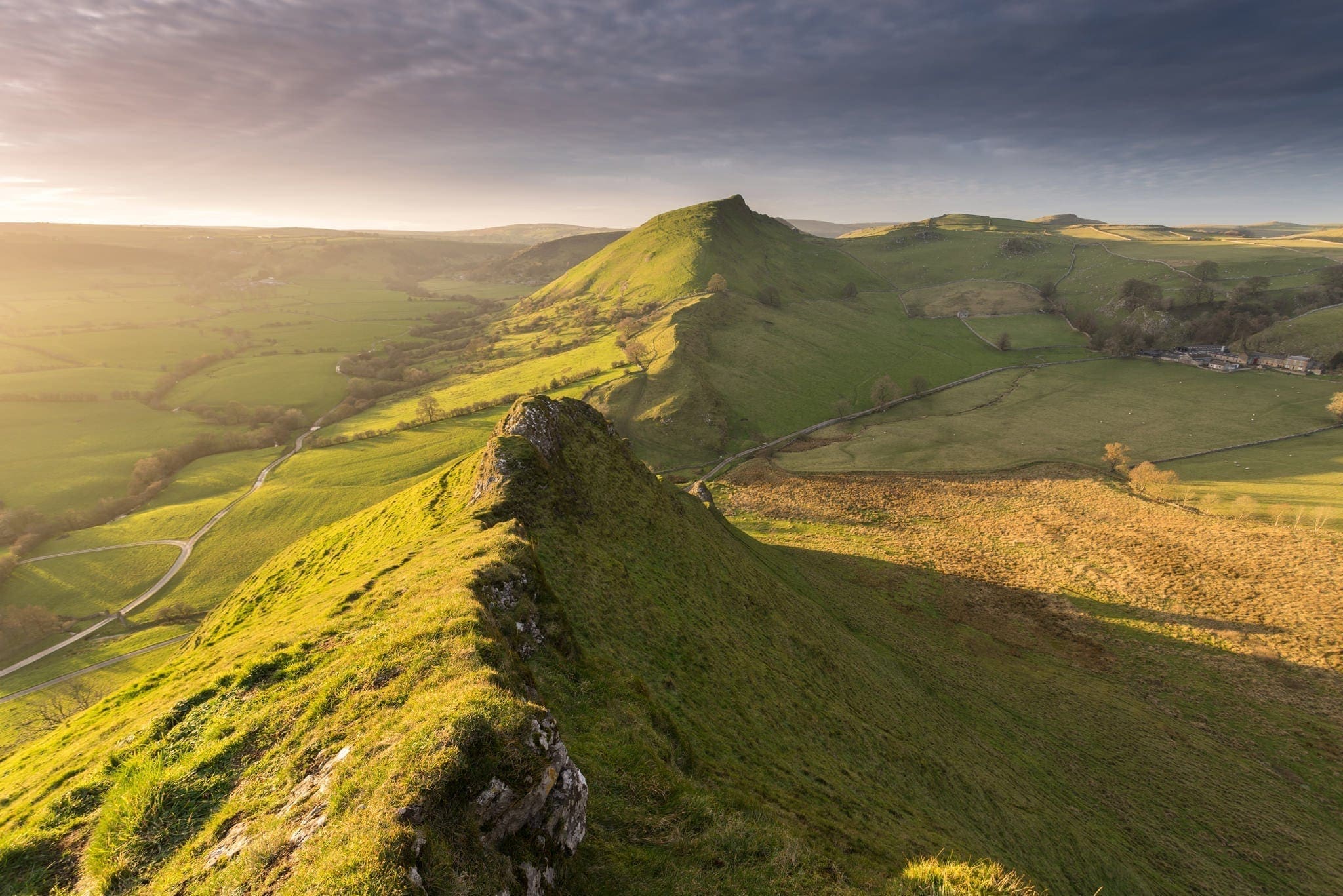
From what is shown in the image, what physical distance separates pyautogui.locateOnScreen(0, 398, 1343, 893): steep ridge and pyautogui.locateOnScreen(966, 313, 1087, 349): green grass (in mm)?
163566

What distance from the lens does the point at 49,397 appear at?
14738cm

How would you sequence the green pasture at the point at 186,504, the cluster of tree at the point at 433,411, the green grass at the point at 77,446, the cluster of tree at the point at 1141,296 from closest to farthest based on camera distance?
the green pasture at the point at 186,504, the green grass at the point at 77,446, the cluster of tree at the point at 433,411, the cluster of tree at the point at 1141,296

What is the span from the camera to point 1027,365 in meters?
160

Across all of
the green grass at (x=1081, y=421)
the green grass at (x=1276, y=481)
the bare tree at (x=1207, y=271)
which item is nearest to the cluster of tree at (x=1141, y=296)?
the bare tree at (x=1207, y=271)

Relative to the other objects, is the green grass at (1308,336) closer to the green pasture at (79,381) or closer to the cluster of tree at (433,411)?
the cluster of tree at (433,411)

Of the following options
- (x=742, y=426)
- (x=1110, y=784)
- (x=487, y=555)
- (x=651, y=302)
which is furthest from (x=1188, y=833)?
(x=651, y=302)

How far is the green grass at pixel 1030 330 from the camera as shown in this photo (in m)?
175

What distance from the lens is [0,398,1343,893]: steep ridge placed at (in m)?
11.3

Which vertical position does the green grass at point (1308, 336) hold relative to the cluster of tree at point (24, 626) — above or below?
above

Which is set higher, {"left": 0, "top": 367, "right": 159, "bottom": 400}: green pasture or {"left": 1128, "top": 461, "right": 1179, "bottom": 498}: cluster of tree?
{"left": 0, "top": 367, "right": 159, "bottom": 400}: green pasture

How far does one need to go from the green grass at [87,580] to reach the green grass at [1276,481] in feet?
578

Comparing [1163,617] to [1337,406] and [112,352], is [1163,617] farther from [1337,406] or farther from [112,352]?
[112,352]

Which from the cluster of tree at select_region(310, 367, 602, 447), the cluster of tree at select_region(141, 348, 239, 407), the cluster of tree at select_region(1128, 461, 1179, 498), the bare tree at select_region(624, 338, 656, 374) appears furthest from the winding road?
the cluster of tree at select_region(1128, 461, 1179, 498)

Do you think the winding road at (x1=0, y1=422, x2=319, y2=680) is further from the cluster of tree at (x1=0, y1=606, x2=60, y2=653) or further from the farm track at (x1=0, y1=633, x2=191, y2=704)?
the cluster of tree at (x1=0, y1=606, x2=60, y2=653)
